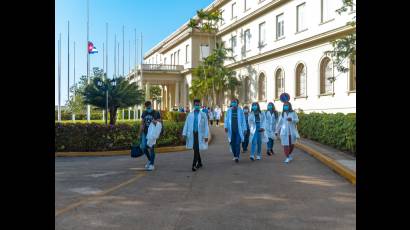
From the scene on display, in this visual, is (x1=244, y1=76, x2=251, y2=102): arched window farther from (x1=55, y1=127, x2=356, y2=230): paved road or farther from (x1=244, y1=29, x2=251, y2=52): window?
(x1=55, y1=127, x2=356, y2=230): paved road

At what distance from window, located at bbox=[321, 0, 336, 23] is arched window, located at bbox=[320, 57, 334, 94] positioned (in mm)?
2568

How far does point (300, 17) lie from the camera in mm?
29328

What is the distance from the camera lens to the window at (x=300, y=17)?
94.7ft

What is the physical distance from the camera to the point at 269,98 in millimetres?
33688

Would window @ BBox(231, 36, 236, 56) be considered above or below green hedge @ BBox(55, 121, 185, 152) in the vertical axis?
above

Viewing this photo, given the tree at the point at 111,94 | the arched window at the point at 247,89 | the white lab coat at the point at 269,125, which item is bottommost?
the white lab coat at the point at 269,125

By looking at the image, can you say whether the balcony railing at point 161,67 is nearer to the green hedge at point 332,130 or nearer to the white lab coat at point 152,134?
the green hedge at point 332,130

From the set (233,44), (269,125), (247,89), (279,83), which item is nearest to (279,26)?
(279,83)

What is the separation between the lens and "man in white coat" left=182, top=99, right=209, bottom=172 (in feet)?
33.2

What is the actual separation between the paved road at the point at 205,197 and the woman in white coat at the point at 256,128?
102 centimetres

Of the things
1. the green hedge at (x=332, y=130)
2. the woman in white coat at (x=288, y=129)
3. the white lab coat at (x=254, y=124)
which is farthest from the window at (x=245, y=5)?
the woman in white coat at (x=288, y=129)

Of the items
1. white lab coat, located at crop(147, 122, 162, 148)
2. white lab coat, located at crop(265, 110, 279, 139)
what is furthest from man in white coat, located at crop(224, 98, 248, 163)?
white lab coat, located at crop(147, 122, 162, 148)
